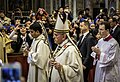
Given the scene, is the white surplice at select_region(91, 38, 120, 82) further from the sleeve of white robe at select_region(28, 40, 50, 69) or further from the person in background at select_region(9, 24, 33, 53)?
the person in background at select_region(9, 24, 33, 53)

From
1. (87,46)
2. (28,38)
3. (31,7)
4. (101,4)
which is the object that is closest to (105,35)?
(87,46)

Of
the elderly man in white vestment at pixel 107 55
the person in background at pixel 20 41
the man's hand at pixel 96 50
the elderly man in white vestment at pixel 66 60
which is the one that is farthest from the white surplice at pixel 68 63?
the person in background at pixel 20 41

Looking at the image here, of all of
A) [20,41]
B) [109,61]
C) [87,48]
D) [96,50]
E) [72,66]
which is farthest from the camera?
[20,41]

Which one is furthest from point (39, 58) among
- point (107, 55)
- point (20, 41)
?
point (20, 41)

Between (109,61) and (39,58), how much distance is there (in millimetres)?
1002

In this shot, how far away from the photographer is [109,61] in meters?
4.49

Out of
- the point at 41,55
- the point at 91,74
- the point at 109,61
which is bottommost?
the point at 91,74

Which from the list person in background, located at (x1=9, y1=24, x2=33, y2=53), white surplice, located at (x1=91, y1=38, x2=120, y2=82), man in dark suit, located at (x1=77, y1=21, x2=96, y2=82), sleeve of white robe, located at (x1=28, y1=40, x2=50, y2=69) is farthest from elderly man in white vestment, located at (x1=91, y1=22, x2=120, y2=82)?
person in background, located at (x1=9, y1=24, x2=33, y2=53)

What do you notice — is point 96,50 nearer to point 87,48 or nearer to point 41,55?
point 41,55

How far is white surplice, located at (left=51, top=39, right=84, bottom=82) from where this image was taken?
11.7 feet

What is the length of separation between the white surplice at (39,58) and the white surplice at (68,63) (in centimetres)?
67

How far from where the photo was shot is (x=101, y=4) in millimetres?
16703

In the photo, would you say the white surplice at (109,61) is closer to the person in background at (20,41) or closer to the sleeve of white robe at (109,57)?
the sleeve of white robe at (109,57)

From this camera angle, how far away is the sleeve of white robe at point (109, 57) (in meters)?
4.48
